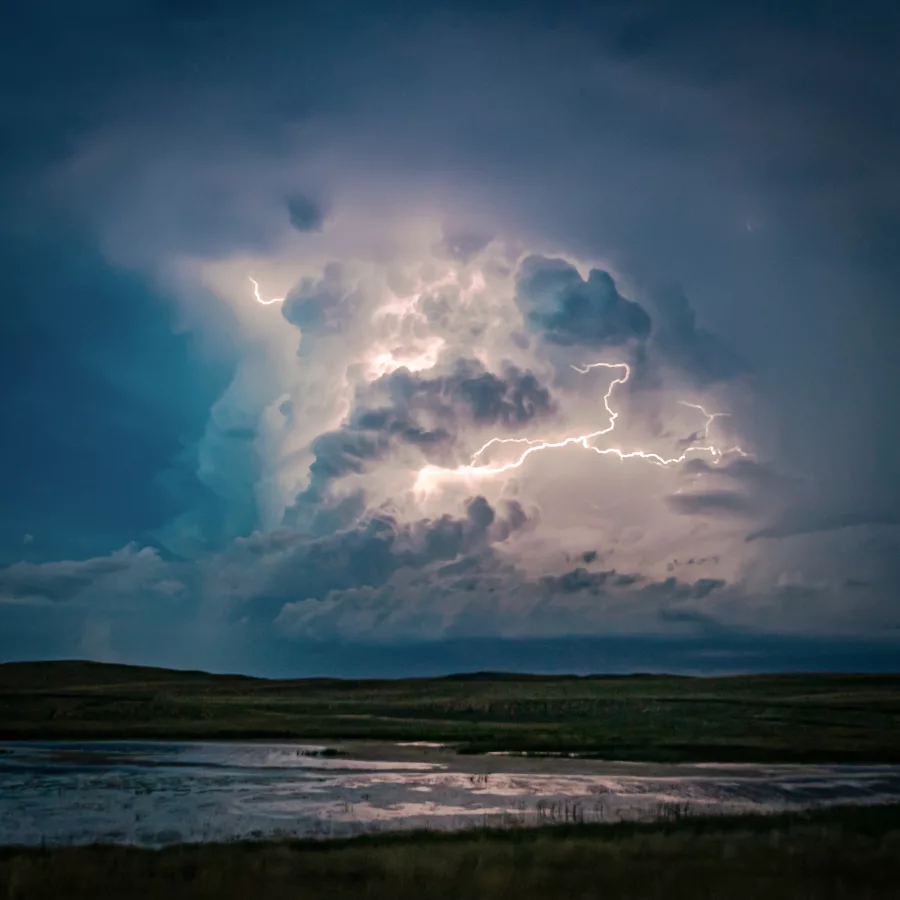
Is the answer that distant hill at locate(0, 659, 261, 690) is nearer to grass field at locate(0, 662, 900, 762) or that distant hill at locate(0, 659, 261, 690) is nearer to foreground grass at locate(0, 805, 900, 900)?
grass field at locate(0, 662, 900, 762)

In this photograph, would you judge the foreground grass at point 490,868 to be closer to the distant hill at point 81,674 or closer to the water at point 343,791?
the water at point 343,791

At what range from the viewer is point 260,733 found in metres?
68.1

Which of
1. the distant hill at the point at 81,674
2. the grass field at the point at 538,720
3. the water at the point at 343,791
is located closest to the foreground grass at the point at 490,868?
the water at the point at 343,791

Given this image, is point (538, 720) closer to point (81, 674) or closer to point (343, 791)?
point (343, 791)

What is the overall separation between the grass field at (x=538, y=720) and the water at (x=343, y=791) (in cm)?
746

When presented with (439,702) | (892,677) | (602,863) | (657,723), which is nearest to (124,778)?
(602,863)

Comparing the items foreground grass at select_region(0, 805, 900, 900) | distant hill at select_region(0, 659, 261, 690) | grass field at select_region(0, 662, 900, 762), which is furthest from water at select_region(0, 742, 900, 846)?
distant hill at select_region(0, 659, 261, 690)

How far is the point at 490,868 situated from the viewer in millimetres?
21062

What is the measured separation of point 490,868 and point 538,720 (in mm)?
57374

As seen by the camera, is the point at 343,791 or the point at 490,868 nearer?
the point at 490,868

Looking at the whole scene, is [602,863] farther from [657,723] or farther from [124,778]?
[657,723]

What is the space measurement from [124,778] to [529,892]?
26.6 m

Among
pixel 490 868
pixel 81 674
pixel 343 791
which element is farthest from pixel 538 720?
pixel 81 674

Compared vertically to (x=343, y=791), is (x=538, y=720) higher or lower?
higher
